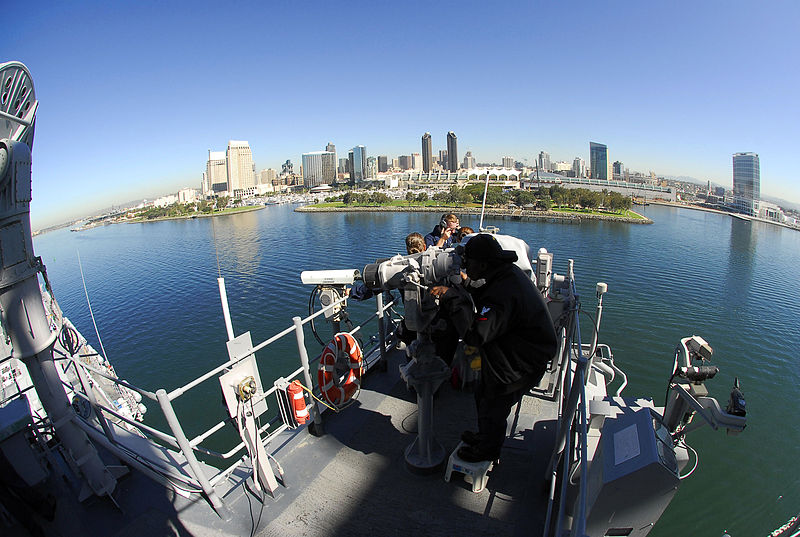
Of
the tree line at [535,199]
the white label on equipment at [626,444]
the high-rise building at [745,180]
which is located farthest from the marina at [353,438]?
the high-rise building at [745,180]

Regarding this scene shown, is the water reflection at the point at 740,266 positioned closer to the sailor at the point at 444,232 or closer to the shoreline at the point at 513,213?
the shoreline at the point at 513,213

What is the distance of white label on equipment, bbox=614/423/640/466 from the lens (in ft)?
5.85

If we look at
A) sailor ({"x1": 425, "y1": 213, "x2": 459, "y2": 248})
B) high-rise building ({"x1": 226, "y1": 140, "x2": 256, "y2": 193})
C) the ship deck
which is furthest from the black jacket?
high-rise building ({"x1": 226, "y1": 140, "x2": 256, "y2": 193})

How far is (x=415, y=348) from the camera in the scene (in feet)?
10.8

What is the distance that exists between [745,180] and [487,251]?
148041 mm

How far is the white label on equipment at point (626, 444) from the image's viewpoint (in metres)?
1.78

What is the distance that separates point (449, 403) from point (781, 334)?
21.7 metres

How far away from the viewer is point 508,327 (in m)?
2.73

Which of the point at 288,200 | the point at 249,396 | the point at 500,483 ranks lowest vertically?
the point at 500,483

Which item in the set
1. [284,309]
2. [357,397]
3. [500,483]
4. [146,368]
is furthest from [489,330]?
[284,309]

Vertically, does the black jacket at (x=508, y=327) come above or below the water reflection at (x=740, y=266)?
above

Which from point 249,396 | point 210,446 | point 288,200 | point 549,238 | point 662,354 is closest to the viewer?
point 249,396

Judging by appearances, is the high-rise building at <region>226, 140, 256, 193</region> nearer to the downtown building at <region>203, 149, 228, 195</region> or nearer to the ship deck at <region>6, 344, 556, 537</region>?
the downtown building at <region>203, 149, 228, 195</region>

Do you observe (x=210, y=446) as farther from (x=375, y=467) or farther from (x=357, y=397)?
(x=375, y=467)
